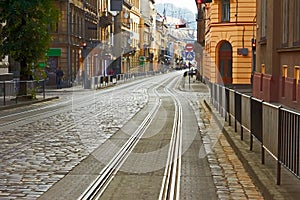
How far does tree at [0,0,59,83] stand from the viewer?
32.1 m

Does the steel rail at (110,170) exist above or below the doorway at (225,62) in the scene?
below

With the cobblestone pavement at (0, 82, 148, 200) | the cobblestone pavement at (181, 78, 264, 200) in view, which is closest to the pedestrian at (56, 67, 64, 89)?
the cobblestone pavement at (0, 82, 148, 200)

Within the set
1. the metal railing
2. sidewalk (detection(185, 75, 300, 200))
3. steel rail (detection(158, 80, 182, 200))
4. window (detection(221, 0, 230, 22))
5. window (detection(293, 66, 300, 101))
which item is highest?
window (detection(221, 0, 230, 22))

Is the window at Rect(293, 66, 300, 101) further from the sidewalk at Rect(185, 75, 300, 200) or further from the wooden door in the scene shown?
the wooden door

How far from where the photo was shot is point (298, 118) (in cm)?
808

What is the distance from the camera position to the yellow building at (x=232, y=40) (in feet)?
148

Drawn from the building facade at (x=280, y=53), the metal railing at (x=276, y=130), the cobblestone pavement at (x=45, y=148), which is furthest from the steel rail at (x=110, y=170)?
the building facade at (x=280, y=53)

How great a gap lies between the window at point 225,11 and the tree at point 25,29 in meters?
17.2

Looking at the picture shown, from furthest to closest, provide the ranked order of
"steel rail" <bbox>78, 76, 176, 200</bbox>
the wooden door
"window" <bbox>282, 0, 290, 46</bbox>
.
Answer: the wooden door, "window" <bbox>282, 0, 290, 46</bbox>, "steel rail" <bbox>78, 76, 176, 200</bbox>

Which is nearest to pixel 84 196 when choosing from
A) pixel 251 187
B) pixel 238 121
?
pixel 251 187

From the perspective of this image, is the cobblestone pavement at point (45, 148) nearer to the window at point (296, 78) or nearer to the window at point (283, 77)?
the window at point (296, 78)

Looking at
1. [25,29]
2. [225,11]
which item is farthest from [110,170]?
[225,11]

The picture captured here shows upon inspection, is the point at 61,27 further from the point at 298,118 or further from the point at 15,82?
the point at 298,118

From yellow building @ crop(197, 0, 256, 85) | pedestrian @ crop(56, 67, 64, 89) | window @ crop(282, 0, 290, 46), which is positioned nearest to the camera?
window @ crop(282, 0, 290, 46)
